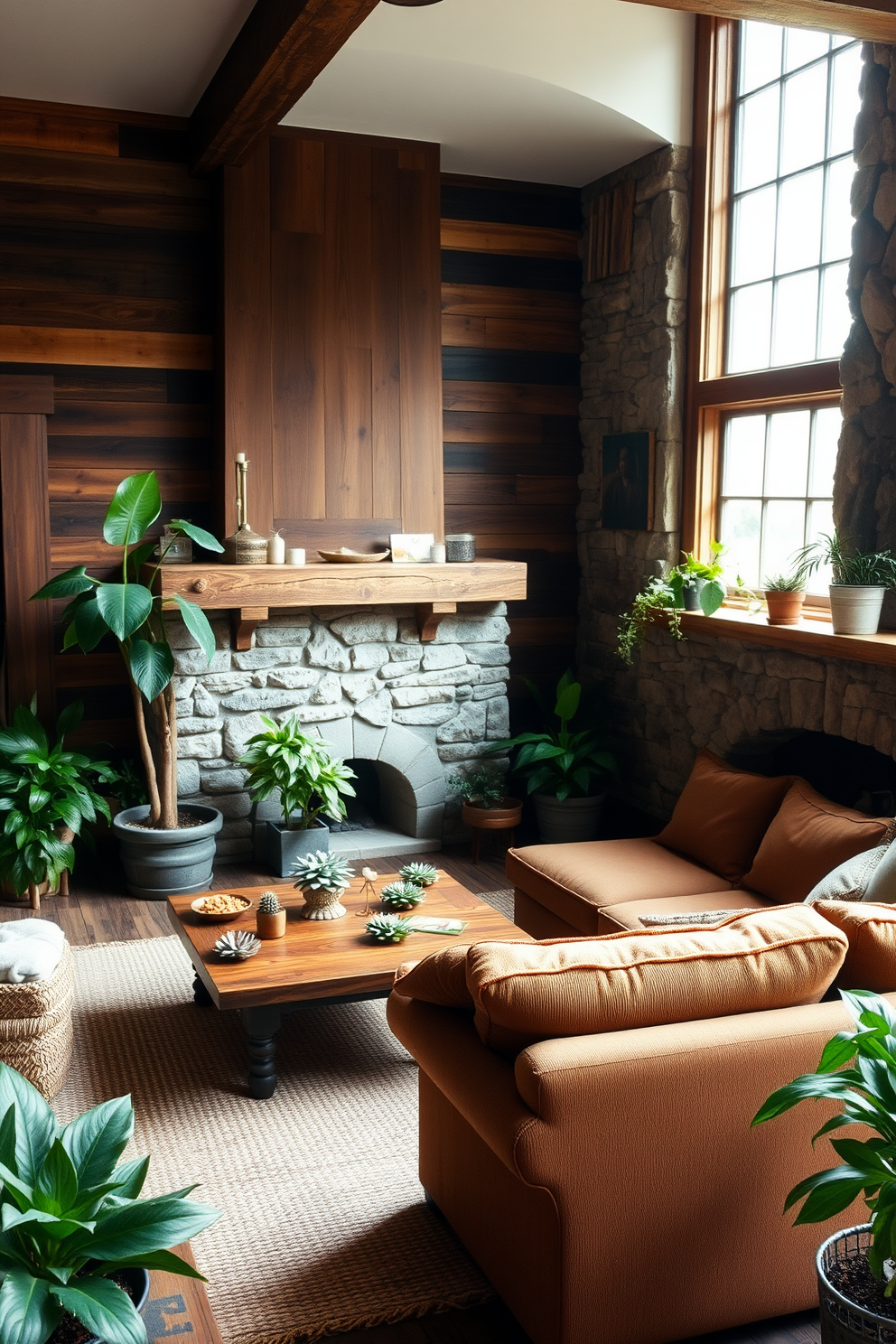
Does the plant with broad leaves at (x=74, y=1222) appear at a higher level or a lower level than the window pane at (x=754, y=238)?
lower

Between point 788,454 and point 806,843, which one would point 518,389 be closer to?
point 788,454

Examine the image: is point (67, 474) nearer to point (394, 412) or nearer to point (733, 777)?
point (394, 412)

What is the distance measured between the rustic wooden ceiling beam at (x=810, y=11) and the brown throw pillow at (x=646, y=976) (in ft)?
7.42

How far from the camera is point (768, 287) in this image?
4.66 meters

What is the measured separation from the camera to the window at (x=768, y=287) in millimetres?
4289

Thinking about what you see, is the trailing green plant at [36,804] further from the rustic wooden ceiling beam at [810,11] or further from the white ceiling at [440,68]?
the rustic wooden ceiling beam at [810,11]

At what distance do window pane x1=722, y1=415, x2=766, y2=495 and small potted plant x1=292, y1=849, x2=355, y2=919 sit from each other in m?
2.42

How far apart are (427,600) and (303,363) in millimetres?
1173

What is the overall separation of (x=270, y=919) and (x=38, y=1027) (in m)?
0.69

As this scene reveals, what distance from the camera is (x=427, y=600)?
5164 mm

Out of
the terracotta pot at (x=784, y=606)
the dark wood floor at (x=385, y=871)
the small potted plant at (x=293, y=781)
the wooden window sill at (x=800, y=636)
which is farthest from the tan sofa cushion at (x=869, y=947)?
the small potted plant at (x=293, y=781)

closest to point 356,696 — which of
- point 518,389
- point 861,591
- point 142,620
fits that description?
point 142,620

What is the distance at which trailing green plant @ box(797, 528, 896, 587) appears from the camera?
3.89m

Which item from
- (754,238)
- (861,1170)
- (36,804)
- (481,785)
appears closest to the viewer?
(861,1170)
